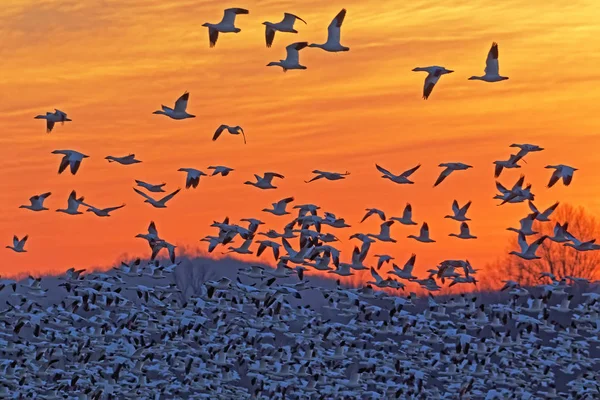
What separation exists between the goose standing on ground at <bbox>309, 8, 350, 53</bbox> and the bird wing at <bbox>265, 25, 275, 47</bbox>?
124 cm

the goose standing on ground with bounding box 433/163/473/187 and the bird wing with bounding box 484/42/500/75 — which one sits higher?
the bird wing with bounding box 484/42/500/75

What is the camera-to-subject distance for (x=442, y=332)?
49344 millimetres

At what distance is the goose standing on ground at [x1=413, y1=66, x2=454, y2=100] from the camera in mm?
31953

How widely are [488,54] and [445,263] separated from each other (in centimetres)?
1080

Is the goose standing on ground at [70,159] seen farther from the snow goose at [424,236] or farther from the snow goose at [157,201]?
the snow goose at [424,236]

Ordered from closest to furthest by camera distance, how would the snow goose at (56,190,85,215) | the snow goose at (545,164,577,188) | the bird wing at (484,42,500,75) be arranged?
the bird wing at (484,42,500,75)
the snow goose at (545,164,577,188)
the snow goose at (56,190,85,215)

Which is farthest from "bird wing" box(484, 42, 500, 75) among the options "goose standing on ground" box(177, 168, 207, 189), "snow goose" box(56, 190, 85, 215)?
"snow goose" box(56, 190, 85, 215)

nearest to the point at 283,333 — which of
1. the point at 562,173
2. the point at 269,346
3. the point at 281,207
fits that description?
the point at 269,346

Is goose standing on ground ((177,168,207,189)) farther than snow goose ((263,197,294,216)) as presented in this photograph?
No

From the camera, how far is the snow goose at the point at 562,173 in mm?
35000

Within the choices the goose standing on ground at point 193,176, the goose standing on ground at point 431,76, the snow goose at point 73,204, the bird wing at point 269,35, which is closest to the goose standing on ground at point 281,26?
the bird wing at point 269,35

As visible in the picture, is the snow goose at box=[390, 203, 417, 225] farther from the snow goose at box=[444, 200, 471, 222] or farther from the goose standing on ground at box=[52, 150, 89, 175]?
the goose standing on ground at box=[52, 150, 89, 175]

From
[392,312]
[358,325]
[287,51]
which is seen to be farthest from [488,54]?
[358,325]

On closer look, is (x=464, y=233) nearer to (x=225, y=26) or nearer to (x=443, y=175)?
(x=443, y=175)
